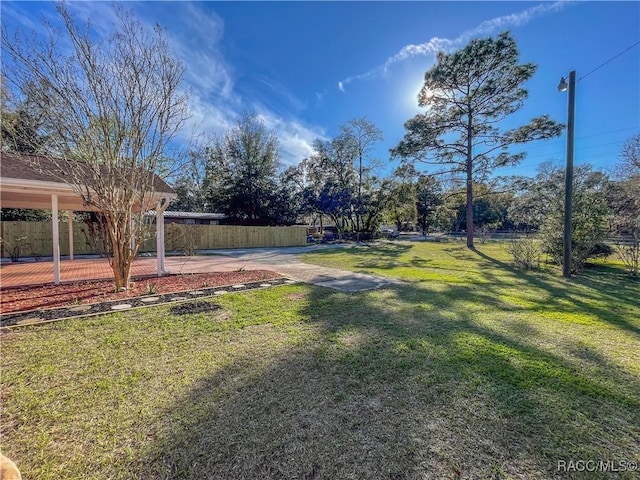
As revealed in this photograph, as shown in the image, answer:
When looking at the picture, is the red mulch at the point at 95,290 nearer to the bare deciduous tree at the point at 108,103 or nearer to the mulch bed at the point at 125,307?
the mulch bed at the point at 125,307

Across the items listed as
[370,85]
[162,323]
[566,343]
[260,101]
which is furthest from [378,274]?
[260,101]

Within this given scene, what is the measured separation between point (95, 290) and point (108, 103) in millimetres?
3733

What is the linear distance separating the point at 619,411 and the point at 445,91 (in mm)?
19135

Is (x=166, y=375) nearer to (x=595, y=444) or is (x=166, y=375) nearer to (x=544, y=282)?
(x=595, y=444)

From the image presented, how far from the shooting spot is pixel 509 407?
210 centimetres

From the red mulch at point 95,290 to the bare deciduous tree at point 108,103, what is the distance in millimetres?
497

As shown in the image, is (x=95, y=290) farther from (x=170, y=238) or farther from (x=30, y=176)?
(x=170, y=238)

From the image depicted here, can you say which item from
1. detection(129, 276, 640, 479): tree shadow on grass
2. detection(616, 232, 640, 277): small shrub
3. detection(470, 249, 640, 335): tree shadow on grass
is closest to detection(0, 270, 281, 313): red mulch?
detection(129, 276, 640, 479): tree shadow on grass

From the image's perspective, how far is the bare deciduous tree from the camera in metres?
4.89

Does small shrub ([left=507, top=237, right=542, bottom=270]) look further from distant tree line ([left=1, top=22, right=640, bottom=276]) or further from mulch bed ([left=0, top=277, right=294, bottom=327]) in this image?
mulch bed ([left=0, top=277, right=294, bottom=327])

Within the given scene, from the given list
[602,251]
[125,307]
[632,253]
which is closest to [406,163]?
[602,251]

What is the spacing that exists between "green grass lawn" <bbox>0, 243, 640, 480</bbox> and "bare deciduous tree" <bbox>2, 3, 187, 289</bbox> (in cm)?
257

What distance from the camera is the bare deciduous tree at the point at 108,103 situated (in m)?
4.89

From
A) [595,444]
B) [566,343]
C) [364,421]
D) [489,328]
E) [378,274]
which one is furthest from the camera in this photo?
[378,274]
